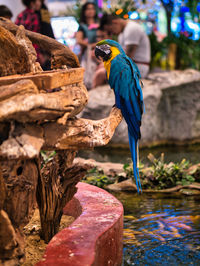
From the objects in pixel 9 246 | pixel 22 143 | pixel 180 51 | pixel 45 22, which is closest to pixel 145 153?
pixel 45 22

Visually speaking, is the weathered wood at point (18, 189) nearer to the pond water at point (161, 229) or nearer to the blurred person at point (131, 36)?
the pond water at point (161, 229)

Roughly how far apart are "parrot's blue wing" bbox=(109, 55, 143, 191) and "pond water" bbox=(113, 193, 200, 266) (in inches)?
28.1

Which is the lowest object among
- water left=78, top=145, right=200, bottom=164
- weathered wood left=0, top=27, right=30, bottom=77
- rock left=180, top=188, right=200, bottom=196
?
water left=78, top=145, right=200, bottom=164

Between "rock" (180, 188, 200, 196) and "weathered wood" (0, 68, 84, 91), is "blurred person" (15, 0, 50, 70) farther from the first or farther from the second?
"weathered wood" (0, 68, 84, 91)

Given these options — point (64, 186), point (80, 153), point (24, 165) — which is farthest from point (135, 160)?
point (80, 153)

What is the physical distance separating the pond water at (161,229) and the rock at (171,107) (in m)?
2.71

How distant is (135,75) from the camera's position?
2.70m

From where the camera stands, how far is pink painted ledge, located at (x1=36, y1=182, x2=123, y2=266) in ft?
5.75

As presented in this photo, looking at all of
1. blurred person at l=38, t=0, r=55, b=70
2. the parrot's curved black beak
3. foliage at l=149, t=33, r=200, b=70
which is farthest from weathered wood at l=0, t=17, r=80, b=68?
foliage at l=149, t=33, r=200, b=70

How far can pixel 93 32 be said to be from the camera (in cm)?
702

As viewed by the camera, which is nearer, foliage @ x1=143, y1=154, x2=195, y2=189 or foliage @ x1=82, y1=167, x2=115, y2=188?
foliage @ x1=143, y1=154, x2=195, y2=189

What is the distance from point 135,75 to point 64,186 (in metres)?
0.91

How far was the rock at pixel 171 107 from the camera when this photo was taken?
21.9 feet

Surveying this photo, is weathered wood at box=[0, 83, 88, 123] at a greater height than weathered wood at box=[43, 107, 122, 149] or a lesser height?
greater
